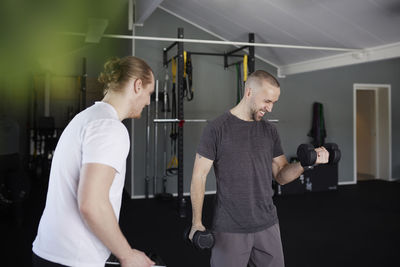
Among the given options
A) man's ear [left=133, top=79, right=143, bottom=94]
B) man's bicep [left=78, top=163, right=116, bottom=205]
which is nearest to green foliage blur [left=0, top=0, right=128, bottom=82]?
man's ear [left=133, top=79, right=143, bottom=94]

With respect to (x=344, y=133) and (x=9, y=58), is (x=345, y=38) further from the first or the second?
(x=9, y=58)

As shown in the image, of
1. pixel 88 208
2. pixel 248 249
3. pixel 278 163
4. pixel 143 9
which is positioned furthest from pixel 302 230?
pixel 88 208

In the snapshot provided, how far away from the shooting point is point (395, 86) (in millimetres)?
7738

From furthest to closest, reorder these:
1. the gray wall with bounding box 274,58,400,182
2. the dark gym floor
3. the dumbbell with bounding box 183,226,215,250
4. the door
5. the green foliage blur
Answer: the door → the gray wall with bounding box 274,58,400,182 → the dark gym floor → the dumbbell with bounding box 183,226,215,250 → the green foliage blur

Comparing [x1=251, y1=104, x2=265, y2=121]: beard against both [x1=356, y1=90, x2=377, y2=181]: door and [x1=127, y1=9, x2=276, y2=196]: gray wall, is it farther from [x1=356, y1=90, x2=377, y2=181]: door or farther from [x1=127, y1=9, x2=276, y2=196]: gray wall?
[x1=356, y1=90, x2=377, y2=181]: door

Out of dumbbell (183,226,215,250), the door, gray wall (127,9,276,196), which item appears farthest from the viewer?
the door

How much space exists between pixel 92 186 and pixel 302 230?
3669 mm

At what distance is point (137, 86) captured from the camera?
123 cm

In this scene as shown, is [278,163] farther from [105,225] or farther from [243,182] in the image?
[105,225]

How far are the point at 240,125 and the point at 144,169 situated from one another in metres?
4.34

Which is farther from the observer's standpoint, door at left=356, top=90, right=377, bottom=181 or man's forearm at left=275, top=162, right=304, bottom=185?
door at left=356, top=90, right=377, bottom=181

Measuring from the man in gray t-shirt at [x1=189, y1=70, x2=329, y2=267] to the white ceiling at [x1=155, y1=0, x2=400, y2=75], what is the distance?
2516 millimetres

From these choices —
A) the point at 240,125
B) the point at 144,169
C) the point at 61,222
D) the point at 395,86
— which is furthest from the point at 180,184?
the point at 395,86

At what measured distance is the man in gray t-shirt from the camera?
5.91 feet
